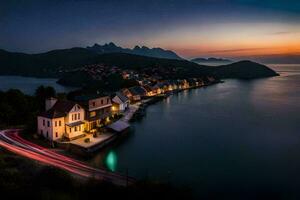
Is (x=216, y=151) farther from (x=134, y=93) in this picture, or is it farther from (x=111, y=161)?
(x=134, y=93)

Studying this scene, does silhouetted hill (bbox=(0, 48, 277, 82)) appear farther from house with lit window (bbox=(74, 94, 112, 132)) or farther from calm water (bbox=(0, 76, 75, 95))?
house with lit window (bbox=(74, 94, 112, 132))

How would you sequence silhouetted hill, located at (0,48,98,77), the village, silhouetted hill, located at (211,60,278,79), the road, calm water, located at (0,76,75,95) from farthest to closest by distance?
silhouetted hill, located at (0,48,98,77) → silhouetted hill, located at (211,60,278,79) → calm water, located at (0,76,75,95) → the village → the road

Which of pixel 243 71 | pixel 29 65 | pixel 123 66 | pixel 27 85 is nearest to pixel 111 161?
pixel 27 85

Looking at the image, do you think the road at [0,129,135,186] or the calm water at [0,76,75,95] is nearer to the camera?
the road at [0,129,135,186]

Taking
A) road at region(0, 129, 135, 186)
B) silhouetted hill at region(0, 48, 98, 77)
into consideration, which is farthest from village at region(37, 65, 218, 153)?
silhouetted hill at region(0, 48, 98, 77)

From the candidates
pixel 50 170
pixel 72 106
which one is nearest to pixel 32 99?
pixel 72 106

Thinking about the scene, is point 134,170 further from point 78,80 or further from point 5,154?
point 78,80

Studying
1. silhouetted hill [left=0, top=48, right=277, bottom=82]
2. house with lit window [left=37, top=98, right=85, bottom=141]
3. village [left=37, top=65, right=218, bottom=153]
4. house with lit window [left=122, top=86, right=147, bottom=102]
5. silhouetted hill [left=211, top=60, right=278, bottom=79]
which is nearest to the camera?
village [left=37, top=65, right=218, bottom=153]
